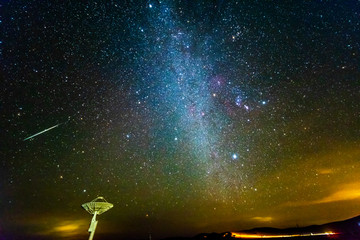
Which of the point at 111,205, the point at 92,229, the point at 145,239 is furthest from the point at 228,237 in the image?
the point at 145,239

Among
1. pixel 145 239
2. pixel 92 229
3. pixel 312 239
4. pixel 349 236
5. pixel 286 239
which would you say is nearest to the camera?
pixel 92 229

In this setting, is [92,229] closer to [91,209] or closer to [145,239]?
[91,209]

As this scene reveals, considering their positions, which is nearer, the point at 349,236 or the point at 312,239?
the point at 349,236

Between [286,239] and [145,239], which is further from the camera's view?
[145,239]

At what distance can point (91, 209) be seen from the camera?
13531mm

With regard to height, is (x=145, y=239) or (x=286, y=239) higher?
(x=145, y=239)

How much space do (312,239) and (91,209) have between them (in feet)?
74.4

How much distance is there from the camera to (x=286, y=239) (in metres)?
29.8

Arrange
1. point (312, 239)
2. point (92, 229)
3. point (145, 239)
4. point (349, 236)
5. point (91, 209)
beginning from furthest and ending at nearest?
point (145, 239) < point (312, 239) < point (349, 236) < point (91, 209) < point (92, 229)

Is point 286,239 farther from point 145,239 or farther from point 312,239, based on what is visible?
point 145,239

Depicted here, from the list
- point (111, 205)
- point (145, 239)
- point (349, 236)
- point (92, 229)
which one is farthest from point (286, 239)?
point (145, 239)

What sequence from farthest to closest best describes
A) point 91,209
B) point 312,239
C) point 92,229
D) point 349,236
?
point 312,239, point 349,236, point 91,209, point 92,229

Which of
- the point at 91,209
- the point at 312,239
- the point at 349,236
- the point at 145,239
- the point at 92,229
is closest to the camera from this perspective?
the point at 92,229

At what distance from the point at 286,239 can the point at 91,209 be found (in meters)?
26.2
